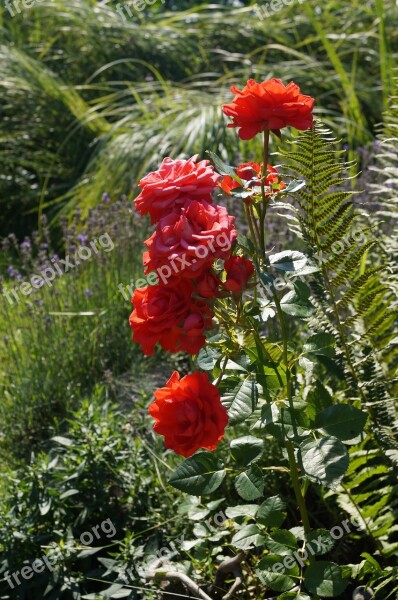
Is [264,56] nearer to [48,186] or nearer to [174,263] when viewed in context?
[48,186]

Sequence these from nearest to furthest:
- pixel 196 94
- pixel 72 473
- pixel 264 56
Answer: pixel 72 473 < pixel 196 94 < pixel 264 56

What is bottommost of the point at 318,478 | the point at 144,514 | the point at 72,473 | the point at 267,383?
the point at 144,514

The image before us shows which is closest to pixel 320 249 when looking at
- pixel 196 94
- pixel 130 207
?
pixel 130 207

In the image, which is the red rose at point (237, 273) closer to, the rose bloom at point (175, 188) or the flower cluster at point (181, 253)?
the flower cluster at point (181, 253)

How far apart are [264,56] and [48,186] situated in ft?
7.24

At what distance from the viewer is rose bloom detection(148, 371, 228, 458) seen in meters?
1.55

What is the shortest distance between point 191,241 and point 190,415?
32 cm

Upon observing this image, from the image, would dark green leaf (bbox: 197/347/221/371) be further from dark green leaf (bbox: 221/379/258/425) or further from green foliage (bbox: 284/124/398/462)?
green foliage (bbox: 284/124/398/462)

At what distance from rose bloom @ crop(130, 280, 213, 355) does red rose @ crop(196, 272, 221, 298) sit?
25 millimetres

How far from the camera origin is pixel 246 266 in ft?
5.41
